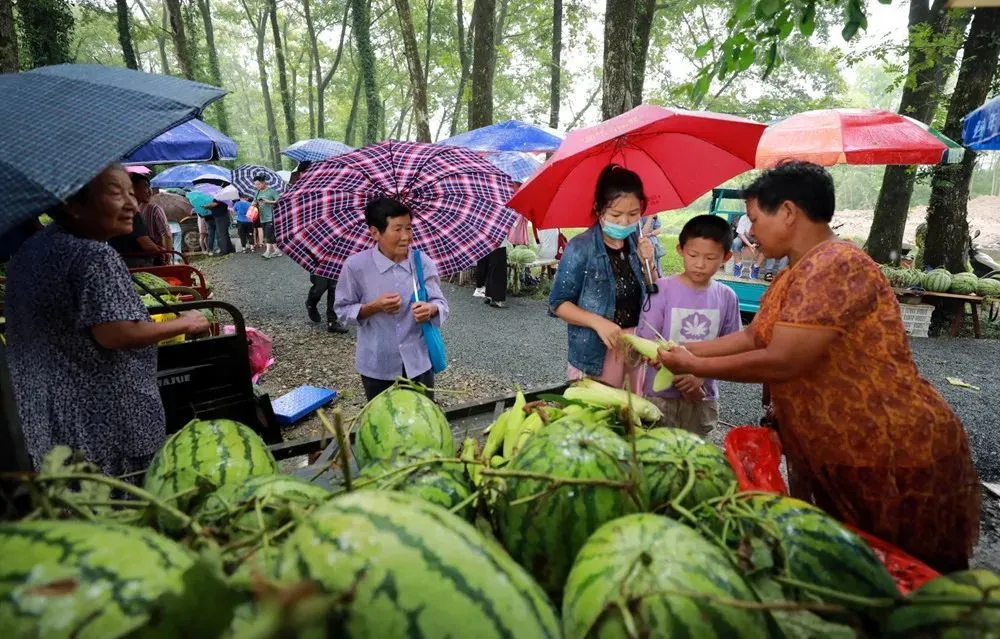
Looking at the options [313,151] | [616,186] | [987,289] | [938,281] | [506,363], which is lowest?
[506,363]

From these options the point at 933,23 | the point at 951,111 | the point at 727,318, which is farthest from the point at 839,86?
the point at 727,318

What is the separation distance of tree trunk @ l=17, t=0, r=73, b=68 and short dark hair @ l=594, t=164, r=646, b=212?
15282 mm

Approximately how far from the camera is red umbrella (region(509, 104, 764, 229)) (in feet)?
9.78

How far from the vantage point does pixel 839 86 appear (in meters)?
27.0

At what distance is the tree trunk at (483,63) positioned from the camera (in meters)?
11.6

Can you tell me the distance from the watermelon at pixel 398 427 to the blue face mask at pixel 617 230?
70.0 inches

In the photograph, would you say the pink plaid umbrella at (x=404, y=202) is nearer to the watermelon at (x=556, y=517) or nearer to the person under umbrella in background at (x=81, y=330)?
the person under umbrella in background at (x=81, y=330)

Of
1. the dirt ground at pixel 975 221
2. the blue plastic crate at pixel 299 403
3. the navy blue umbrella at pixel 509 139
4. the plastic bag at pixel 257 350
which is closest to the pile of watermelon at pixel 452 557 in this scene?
the blue plastic crate at pixel 299 403

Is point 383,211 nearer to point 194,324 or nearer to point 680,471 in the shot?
point 194,324

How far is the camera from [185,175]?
23.4 metres

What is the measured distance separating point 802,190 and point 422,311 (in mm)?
2273

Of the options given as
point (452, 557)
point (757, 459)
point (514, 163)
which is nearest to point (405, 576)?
point (452, 557)

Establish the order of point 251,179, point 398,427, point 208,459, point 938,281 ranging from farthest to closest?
point 251,179 < point 938,281 < point 398,427 < point 208,459

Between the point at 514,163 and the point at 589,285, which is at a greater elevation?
the point at 514,163
